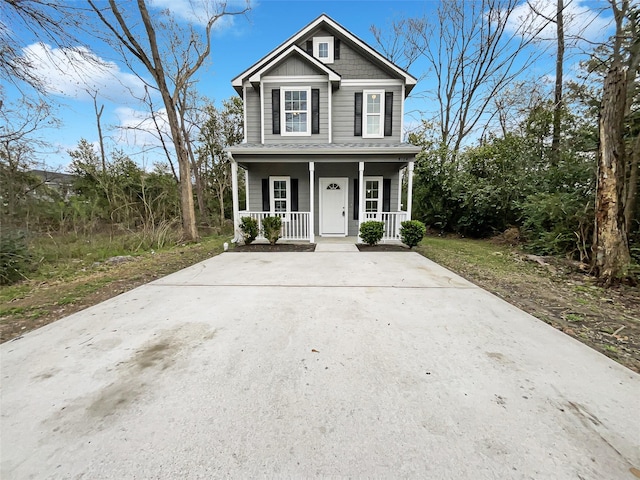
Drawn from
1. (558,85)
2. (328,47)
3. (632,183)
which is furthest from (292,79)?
(558,85)

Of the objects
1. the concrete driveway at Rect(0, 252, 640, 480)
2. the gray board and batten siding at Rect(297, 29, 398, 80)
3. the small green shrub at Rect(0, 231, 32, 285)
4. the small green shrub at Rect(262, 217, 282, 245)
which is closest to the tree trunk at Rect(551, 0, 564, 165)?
the gray board and batten siding at Rect(297, 29, 398, 80)

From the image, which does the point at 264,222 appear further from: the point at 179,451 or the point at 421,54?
the point at 421,54

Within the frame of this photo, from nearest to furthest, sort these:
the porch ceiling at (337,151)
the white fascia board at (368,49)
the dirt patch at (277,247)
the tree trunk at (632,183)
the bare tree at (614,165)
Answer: the bare tree at (614,165) → the tree trunk at (632,183) → the dirt patch at (277,247) → the porch ceiling at (337,151) → the white fascia board at (368,49)

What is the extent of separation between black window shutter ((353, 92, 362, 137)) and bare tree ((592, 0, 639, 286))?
21.6ft

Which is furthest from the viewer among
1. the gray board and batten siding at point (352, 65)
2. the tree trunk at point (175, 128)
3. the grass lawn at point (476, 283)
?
the gray board and batten siding at point (352, 65)

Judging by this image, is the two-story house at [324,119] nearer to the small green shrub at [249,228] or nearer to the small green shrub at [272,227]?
the small green shrub at [272,227]

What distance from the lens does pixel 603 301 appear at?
3.95 metres

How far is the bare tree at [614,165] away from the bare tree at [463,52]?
11378 mm

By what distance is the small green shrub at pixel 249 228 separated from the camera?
863 cm

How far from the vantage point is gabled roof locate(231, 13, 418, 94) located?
989cm

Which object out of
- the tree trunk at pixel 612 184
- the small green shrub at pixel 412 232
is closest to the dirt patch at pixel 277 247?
the small green shrub at pixel 412 232

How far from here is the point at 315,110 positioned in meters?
10.0

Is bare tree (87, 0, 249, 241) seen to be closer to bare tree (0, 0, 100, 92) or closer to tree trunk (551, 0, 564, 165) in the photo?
bare tree (0, 0, 100, 92)

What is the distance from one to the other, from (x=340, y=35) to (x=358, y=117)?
3.18 metres
